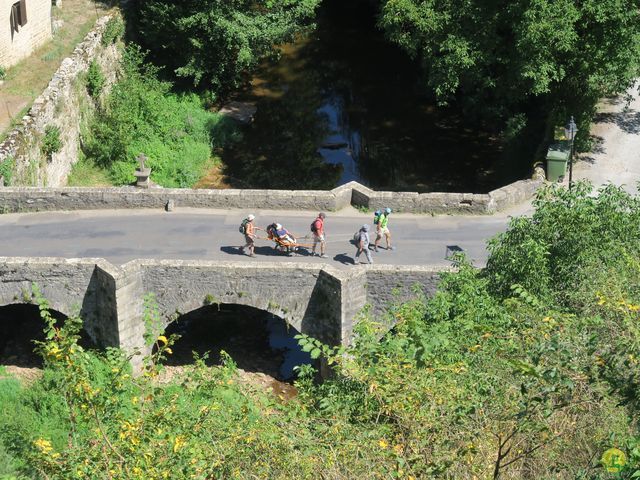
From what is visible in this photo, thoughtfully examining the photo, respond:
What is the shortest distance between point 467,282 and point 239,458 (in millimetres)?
8638

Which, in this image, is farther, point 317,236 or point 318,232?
point 317,236

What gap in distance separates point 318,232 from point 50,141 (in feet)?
39.7

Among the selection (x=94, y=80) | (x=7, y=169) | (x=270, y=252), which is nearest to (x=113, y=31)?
(x=94, y=80)

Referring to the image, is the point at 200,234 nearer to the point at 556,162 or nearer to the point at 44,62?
the point at 556,162

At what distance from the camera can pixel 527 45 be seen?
98.0ft

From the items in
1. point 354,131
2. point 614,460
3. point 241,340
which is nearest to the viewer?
point 614,460

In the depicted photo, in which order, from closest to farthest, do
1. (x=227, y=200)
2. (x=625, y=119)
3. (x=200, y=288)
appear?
(x=200, y=288)
(x=227, y=200)
(x=625, y=119)

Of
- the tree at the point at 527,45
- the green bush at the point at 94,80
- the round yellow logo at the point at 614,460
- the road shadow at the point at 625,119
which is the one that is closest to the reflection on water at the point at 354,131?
the road shadow at the point at 625,119

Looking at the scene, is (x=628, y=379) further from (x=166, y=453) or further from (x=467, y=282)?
(x=467, y=282)

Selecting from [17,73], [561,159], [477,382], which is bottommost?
[477,382]

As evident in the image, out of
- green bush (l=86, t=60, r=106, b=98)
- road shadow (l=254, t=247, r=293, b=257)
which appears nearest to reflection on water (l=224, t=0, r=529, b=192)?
green bush (l=86, t=60, r=106, b=98)

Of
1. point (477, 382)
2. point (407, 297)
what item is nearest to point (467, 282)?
point (407, 297)

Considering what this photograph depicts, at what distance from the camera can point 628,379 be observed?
13.8 metres

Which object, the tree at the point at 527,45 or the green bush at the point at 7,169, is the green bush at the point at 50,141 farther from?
the tree at the point at 527,45
